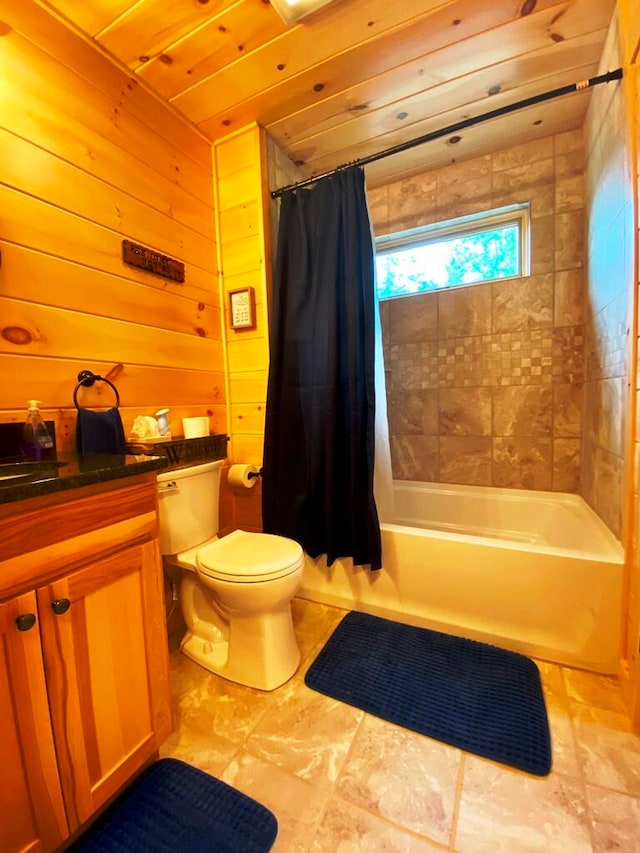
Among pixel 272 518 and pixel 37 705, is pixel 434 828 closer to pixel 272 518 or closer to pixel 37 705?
pixel 37 705

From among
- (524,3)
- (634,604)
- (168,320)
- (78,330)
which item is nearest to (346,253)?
(168,320)

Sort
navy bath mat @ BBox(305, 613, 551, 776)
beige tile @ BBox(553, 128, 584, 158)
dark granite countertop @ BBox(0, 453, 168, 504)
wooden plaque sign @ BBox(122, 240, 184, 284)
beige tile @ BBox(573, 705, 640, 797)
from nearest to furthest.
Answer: dark granite countertop @ BBox(0, 453, 168, 504)
beige tile @ BBox(573, 705, 640, 797)
navy bath mat @ BBox(305, 613, 551, 776)
wooden plaque sign @ BBox(122, 240, 184, 284)
beige tile @ BBox(553, 128, 584, 158)

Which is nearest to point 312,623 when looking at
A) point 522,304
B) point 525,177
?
point 522,304

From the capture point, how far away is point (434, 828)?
0.85 metres

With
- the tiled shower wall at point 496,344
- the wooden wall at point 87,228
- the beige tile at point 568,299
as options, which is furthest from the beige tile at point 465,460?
the wooden wall at point 87,228

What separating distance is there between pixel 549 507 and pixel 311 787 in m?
1.67

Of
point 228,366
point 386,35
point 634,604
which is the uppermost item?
point 386,35

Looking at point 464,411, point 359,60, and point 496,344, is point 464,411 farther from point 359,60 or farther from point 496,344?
point 359,60

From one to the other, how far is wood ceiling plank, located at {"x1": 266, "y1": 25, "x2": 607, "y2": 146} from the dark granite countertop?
69.9 inches

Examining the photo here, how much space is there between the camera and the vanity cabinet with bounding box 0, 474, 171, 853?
2.22 feet

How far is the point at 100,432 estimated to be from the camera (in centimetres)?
123

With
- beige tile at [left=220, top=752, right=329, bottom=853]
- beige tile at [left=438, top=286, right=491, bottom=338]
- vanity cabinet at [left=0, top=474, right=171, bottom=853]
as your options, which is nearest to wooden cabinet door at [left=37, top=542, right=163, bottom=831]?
vanity cabinet at [left=0, top=474, right=171, bottom=853]

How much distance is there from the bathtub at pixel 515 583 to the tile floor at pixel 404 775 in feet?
0.48

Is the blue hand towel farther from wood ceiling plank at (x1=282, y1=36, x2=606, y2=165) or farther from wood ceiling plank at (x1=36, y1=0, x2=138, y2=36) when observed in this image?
wood ceiling plank at (x1=282, y1=36, x2=606, y2=165)
